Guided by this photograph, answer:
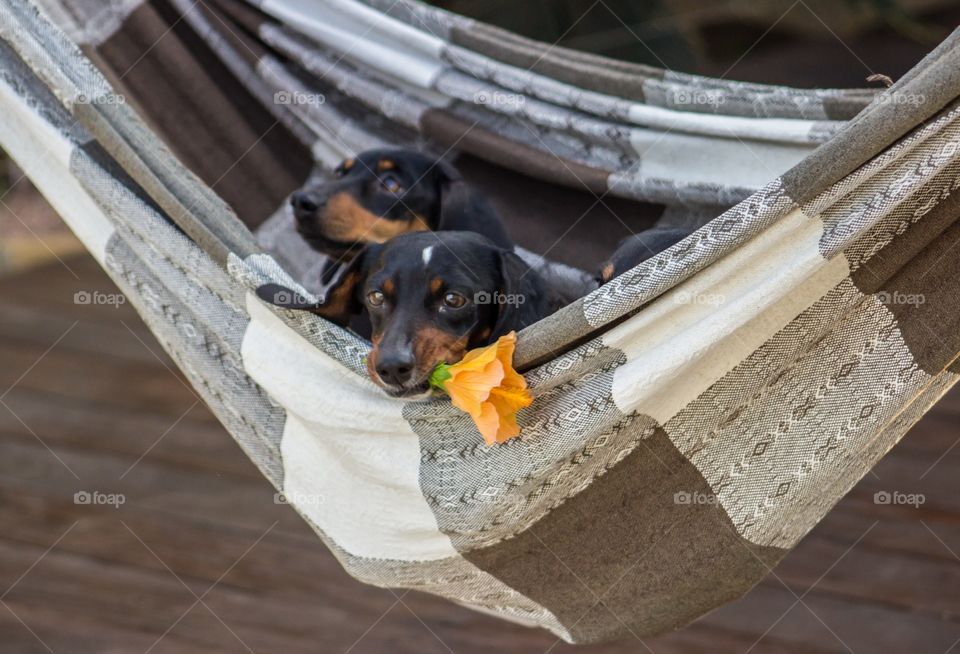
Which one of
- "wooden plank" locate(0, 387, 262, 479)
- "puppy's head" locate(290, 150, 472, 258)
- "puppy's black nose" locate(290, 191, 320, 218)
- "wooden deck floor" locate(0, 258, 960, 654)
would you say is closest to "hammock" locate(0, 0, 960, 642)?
"puppy's head" locate(290, 150, 472, 258)

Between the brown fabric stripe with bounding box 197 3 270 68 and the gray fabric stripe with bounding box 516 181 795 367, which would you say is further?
the brown fabric stripe with bounding box 197 3 270 68

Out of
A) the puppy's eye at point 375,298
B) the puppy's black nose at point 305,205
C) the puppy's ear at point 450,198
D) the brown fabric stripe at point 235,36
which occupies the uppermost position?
the brown fabric stripe at point 235,36

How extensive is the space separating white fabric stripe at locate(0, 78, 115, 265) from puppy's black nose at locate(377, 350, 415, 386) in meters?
0.59

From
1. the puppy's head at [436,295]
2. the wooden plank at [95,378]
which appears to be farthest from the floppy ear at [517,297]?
the wooden plank at [95,378]

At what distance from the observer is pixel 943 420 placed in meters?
3.25

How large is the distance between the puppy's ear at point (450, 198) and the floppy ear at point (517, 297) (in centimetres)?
36

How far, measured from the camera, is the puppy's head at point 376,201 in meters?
2.12

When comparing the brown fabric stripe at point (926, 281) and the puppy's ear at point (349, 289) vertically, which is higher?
the puppy's ear at point (349, 289)

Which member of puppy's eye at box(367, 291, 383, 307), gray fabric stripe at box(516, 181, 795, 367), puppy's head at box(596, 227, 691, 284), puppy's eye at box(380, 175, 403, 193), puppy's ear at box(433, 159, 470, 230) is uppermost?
puppy's eye at box(367, 291, 383, 307)

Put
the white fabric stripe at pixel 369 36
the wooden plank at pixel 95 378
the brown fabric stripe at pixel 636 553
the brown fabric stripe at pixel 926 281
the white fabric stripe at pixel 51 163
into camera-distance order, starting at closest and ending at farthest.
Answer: the brown fabric stripe at pixel 926 281
the brown fabric stripe at pixel 636 553
the white fabric stripe at pixel 51 163
the white fabric stripe at pixel 369 36
the wooden plank at pixel 95 378

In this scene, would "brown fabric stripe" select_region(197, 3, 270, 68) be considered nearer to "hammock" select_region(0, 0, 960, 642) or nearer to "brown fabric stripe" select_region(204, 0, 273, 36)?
"brown fabric stripe" select_region(204, 0, 273, 36)

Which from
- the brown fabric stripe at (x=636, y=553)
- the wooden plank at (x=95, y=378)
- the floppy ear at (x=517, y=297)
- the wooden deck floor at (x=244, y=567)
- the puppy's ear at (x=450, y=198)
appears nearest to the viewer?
the brown fabric stripe at (x=636, y=553)

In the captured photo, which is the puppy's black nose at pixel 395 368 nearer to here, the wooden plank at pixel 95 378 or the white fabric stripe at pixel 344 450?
the white fabric stripe at pixel 344 450

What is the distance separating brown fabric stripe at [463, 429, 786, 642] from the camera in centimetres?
152
